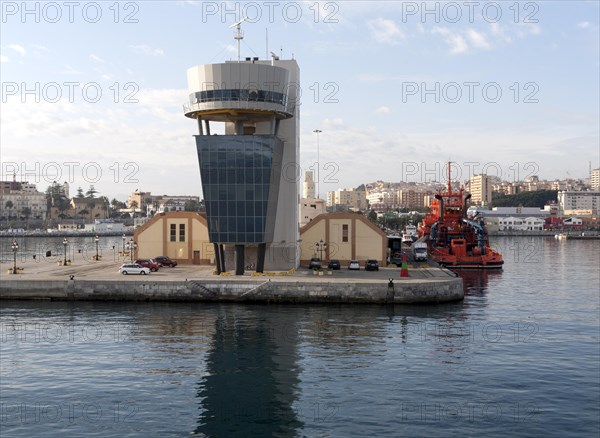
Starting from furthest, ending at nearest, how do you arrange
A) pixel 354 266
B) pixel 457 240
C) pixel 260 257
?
pixel 457 240 → pixel 354 266 → pixel 260 257

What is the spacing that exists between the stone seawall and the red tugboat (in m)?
52.6

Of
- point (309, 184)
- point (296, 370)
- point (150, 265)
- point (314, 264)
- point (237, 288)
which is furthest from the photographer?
point (309, 184)

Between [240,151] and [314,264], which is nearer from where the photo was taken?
[240,151]

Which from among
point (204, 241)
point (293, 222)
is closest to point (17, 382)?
point (293, 222)

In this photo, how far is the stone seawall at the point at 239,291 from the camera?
69688mm

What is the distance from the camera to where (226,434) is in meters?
31.3

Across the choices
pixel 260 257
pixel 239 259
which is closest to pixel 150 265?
pixel 239 259

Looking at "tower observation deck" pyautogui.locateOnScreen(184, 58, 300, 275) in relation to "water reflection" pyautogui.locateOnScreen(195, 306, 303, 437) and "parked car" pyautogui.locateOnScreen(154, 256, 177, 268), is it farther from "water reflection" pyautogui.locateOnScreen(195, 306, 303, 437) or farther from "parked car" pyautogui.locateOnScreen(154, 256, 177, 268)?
"water reflection" pyautogui.locateOnScreen(195, 306, 303, 437)

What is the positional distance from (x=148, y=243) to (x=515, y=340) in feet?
197

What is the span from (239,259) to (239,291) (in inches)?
306

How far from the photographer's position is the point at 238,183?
75.1 metres

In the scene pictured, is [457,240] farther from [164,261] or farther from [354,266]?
[164,261]

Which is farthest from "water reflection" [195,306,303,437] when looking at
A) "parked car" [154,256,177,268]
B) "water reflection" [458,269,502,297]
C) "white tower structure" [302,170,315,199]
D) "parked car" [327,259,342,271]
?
"white tower structure" [302,170,315,199]

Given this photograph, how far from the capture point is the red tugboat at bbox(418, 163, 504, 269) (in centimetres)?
12319
